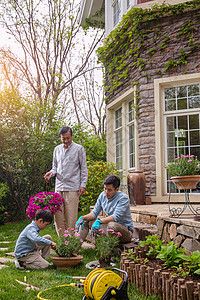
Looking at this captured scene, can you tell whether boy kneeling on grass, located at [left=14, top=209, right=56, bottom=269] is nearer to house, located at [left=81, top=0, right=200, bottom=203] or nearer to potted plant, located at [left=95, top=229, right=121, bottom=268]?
potted plant, located at [left=95, top=229, right=121, bottom=268]

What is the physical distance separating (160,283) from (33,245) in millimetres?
1692

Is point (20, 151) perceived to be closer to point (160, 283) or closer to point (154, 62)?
point (154, 62)

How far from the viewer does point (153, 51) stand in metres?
6.86

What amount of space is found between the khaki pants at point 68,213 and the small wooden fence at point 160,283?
4.90ft

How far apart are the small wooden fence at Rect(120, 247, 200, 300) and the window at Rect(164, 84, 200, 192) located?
4096mm

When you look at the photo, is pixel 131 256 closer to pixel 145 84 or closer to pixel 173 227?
pixel 173 227

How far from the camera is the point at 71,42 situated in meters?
13.4

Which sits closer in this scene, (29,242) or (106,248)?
(106,248)

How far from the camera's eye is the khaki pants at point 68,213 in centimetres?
425

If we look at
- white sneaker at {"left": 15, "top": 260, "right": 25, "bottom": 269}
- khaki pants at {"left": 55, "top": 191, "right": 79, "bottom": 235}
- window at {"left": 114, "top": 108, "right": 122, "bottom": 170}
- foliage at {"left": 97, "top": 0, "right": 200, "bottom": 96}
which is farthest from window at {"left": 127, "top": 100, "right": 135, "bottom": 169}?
white sneaker at {"left": 15, "top": 260, "right": 25, "bottom": 269}

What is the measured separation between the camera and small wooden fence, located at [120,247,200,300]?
207cm

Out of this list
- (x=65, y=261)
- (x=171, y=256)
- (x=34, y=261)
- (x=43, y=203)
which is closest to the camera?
(x=171, y=256)

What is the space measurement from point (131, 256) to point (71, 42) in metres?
11.9

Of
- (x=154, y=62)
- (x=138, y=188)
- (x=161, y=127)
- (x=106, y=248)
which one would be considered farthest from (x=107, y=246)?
(x=154, y=62)
